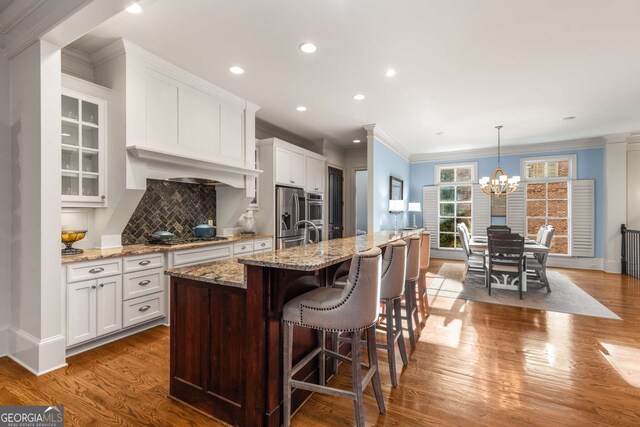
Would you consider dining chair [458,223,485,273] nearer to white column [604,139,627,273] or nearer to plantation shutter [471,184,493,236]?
plantation shutter [471,184,493,236]

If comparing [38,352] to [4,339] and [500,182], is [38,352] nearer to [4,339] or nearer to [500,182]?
[4,339]

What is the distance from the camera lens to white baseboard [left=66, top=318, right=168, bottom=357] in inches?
101

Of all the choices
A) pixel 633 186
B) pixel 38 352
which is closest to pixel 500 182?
pixel 633 186

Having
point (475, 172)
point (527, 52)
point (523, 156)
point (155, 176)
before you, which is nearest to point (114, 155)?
point (155, 176)

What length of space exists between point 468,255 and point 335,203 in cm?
276

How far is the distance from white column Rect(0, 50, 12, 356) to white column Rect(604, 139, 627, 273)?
356 inches

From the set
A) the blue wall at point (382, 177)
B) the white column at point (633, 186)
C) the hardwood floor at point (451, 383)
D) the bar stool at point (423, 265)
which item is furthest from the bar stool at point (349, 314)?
the white column at point (633, 186)

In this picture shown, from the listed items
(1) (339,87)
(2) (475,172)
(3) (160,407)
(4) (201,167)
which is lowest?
(3) (160,407)

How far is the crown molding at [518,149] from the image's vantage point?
21.0ft

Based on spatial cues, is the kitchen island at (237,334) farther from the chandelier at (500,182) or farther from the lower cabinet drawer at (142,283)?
the chandelier at (500,182)

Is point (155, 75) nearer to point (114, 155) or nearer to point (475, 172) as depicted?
point (114, 155)

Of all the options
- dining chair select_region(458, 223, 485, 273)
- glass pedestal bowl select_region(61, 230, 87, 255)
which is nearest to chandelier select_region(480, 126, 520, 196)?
dining chair select_region(458, 223, 485, 273)

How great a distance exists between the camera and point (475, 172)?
24.4 feet

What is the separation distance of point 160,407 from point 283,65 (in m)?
3.05
